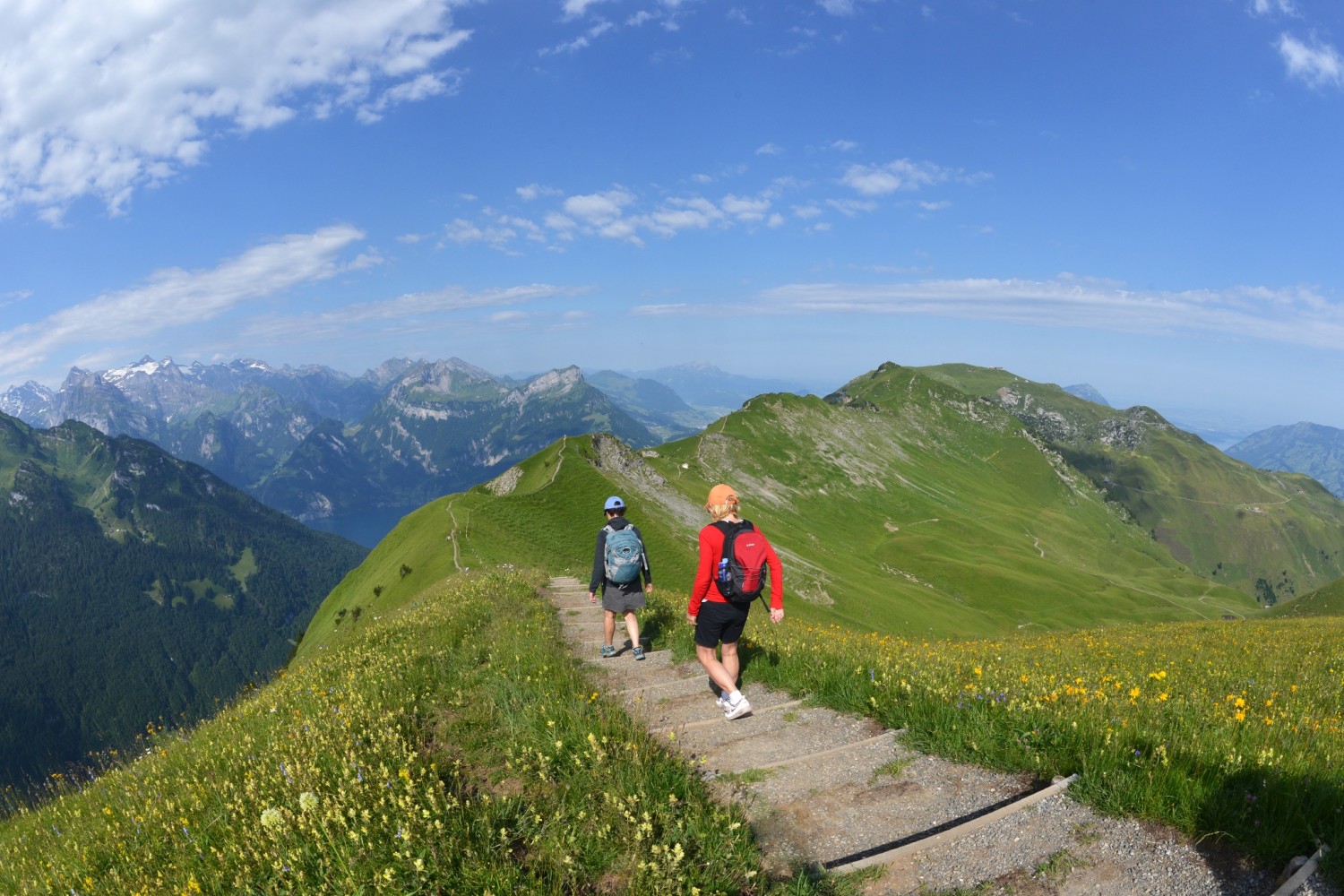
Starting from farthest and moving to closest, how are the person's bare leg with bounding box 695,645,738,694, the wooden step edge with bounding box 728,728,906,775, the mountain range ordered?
1. the mountain range
2. the person's bare leg with bounding box 695,645,738,694
3. the wooden step edge with bounding box 728,728,906,775

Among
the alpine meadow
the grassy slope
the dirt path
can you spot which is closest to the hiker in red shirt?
the dirt path

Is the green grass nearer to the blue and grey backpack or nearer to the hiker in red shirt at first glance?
the hiker in red shirt

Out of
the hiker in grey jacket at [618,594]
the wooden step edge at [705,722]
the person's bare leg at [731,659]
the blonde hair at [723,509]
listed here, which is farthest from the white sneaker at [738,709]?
the hiker in grey jacket at [618,594]

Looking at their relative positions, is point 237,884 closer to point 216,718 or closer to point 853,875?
point 853,875

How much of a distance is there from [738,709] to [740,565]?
1.91 meters

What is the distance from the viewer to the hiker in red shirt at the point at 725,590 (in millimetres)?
8914

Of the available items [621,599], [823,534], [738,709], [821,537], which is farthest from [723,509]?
[823,534]

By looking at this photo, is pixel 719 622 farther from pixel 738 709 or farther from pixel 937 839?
pixel 937 839

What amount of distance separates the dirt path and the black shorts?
1174mm

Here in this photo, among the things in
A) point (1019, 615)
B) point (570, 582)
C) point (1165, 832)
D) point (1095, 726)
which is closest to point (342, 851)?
point (1165, 832)

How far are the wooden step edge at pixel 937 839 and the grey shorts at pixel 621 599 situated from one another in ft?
25.7

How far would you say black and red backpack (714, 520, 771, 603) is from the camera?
29.2ft

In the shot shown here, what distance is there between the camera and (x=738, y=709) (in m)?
8.55

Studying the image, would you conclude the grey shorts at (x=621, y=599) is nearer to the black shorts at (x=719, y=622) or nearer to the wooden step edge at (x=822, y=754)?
the black shorts at (x=719, y=622)
